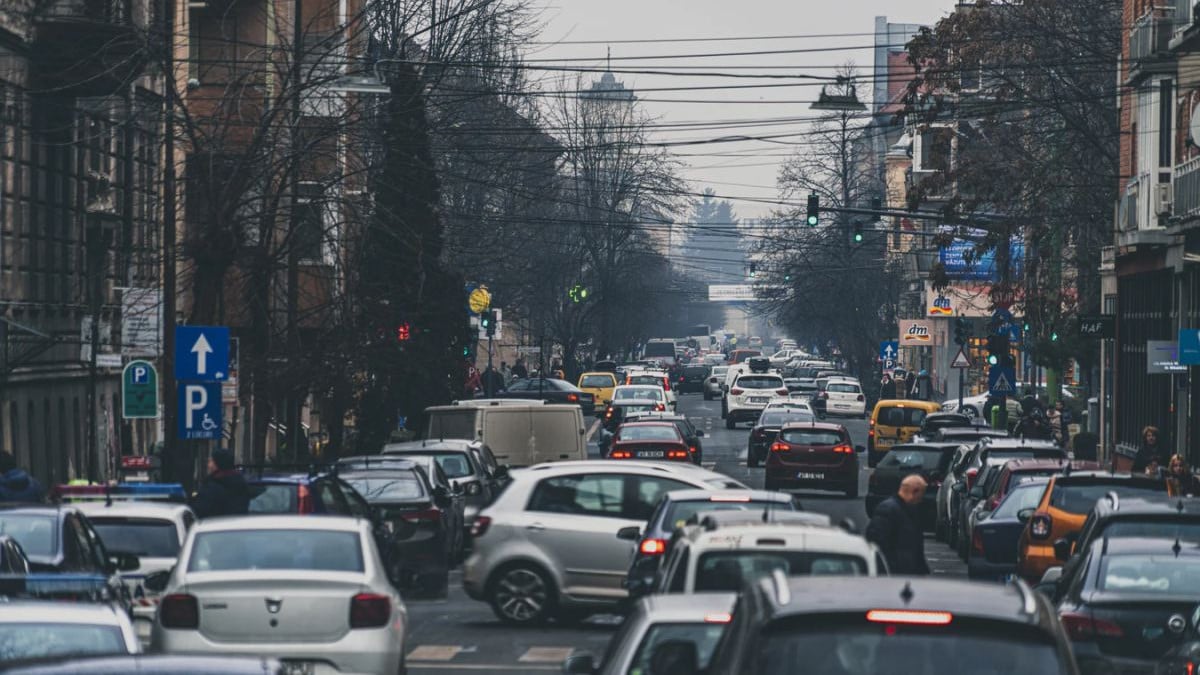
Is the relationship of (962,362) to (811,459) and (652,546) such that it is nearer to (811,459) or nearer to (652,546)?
(811,459)

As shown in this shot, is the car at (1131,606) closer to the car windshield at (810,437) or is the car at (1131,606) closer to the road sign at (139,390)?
the road sign at (139,390)

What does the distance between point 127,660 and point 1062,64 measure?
135ft

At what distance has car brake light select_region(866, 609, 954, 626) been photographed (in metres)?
7.44

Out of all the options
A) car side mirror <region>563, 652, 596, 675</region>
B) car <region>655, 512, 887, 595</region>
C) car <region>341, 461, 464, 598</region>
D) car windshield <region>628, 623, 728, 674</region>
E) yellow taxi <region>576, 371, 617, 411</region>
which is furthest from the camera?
yellow taxi <region>576, 371, 617, 411</region>

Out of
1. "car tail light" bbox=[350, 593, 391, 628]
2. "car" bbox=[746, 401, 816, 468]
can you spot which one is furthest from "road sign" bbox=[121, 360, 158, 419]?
"car" bbox=[746, 401, 816, 468]

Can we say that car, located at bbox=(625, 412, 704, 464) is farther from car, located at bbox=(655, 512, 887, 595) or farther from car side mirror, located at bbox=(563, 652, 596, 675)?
car side mirror, located at bbox=(563, 652, 596, 675)

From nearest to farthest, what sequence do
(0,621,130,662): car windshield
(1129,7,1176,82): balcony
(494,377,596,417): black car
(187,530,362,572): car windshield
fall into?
1. (0,621,130,662): car windshield
2. (187,530,362,572): car windshield
3. (1129,7,1176,82): balcony
4. (494,377,596,417): black car

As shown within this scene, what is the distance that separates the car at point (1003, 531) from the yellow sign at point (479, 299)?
37.5m

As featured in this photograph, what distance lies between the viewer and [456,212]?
66.3 meters

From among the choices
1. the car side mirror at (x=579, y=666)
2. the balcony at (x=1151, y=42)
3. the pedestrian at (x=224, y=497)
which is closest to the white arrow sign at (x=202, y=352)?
the pedestrian at (x=224, y=497)

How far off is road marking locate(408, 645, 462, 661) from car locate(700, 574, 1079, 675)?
1113cm

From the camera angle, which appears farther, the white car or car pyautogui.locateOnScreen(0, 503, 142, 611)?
the white car

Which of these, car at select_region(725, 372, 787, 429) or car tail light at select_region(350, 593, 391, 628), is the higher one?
car tail light at select_region(350, 593, 391, 628)

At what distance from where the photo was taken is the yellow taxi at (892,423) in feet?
180
